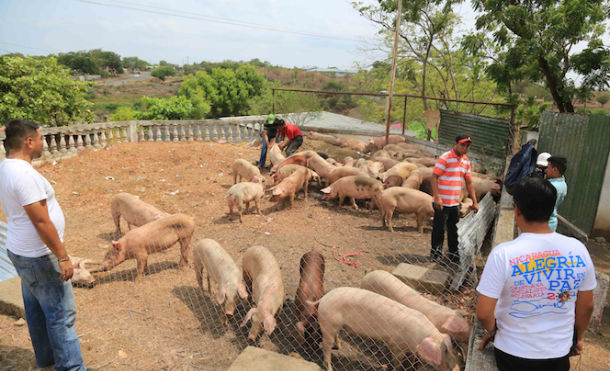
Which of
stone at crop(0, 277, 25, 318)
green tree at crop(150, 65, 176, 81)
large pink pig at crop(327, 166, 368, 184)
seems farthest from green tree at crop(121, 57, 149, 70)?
stone at crop(0, 277, 25, 318)

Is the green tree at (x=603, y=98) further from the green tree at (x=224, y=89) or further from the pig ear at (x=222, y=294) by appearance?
the pig ear at (x=222, y=294)

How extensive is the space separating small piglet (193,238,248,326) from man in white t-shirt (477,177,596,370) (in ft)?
9.05

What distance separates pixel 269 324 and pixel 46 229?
209 cm

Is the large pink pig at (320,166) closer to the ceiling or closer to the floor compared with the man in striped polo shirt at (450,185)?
closer to the floor

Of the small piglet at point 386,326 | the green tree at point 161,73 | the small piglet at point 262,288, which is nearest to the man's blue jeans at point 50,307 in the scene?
the small piglet at point 262,288

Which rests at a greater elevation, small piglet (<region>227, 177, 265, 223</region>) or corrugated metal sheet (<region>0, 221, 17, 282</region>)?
small piglet (<region>227, 177, 265, 223</region>)

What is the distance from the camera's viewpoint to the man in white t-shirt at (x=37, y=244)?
280cm

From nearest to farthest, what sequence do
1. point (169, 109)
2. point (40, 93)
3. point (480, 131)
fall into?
point (480, 131) → point (40, 93) → point (169, 109)

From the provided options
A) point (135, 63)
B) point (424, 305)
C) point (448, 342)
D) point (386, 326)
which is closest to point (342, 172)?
point (424, 305)

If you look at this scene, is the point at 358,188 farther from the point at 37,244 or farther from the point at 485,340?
the point at 37,244

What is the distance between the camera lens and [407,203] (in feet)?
23.3

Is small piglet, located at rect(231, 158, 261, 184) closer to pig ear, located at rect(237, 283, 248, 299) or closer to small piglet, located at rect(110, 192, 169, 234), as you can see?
small piglet, located at rect(110, 192, 169, 234)

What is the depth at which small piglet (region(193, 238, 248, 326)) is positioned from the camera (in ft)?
13.9

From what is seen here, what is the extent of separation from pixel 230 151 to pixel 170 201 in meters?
4.68
